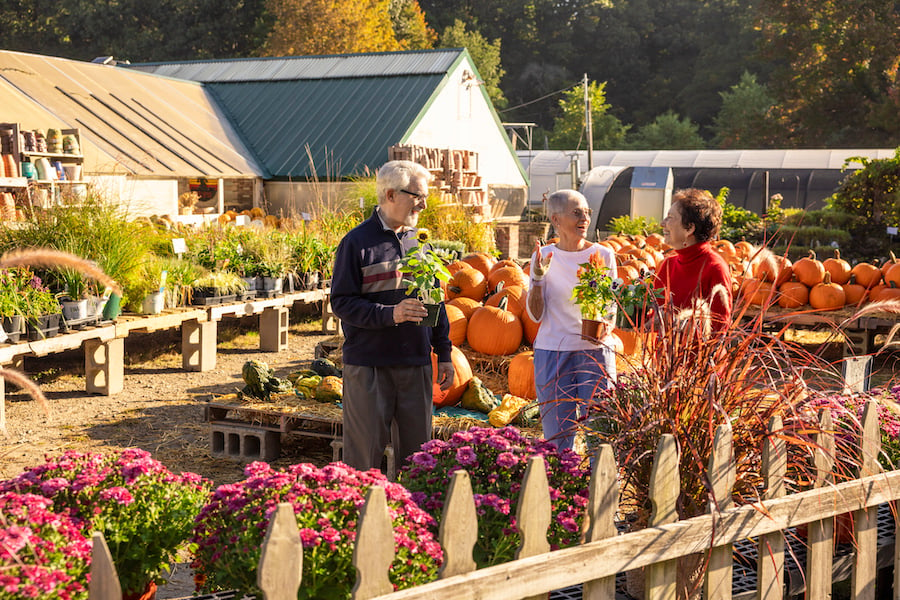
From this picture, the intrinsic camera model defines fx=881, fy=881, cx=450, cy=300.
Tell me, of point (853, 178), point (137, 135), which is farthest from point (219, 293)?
point (853, 178)

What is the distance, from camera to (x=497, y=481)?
2.56m

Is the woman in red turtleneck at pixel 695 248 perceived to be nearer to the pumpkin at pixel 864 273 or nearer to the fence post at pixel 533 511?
the fence post at pixel 533 511

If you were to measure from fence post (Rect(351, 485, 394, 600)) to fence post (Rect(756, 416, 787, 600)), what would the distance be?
120 cm

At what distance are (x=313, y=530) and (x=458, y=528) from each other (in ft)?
1.08

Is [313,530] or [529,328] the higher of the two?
[529,328]

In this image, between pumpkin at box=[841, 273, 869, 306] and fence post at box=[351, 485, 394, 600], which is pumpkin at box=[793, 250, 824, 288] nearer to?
pumpkin at box=[841, 273, 869, 306]

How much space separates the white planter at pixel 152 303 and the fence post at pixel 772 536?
→ 5.67 metres

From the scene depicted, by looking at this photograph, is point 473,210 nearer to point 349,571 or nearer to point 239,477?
point 239,477

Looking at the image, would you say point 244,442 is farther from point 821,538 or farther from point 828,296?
point 828,296

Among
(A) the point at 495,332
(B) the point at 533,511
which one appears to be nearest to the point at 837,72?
(A) the point at 495,332

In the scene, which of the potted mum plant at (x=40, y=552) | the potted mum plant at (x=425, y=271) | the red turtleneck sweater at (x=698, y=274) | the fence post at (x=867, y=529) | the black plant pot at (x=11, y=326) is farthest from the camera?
the black plant pot at (x=11, y=326)

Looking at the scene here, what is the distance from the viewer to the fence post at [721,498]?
7.85 feet

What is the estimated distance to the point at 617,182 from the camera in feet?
76.3

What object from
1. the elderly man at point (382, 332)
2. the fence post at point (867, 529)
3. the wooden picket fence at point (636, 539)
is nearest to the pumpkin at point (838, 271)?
the wooden picket fence at point (636, 539)
